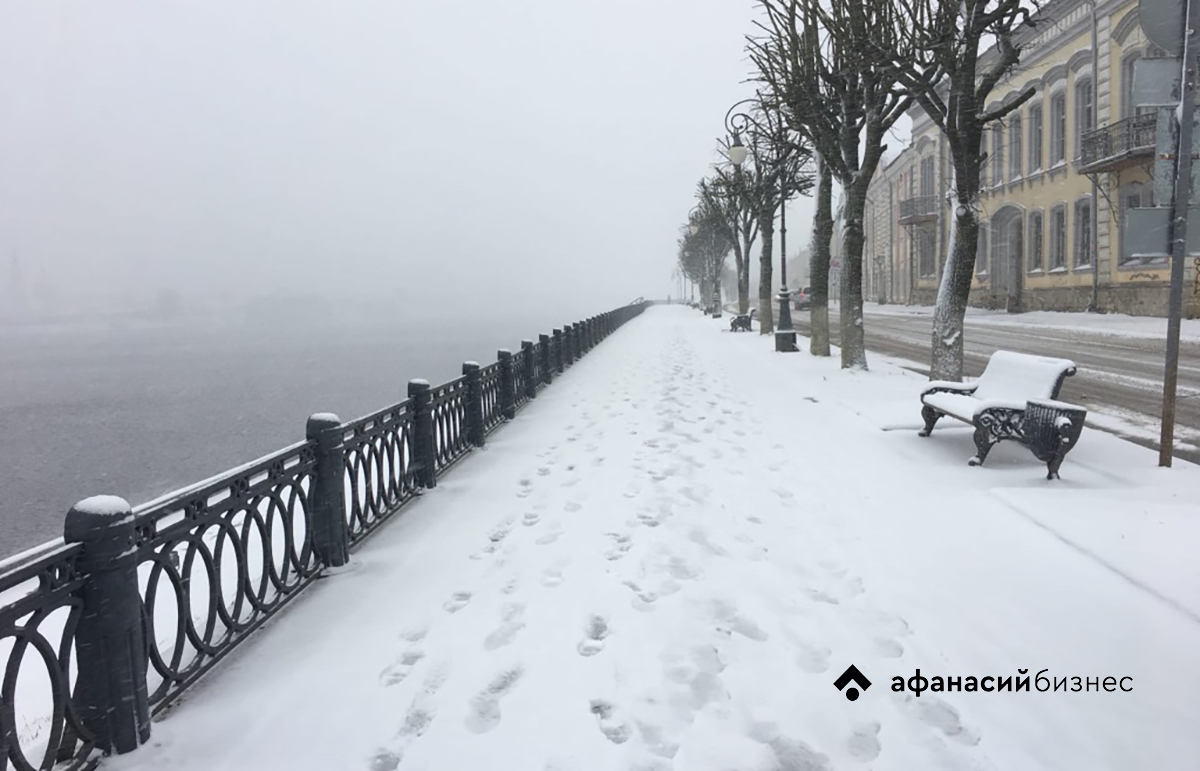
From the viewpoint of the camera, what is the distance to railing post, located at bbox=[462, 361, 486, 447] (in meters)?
9.63

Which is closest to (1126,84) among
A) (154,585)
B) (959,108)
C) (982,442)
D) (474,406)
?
(959,108)

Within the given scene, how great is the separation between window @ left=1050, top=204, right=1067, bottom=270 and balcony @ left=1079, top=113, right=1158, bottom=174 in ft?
12.5

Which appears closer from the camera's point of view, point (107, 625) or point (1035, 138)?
point (107, 625)

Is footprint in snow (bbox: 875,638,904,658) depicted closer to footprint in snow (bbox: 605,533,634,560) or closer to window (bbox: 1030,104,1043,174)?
footprint in snow (bbox: 605,533,634,560)

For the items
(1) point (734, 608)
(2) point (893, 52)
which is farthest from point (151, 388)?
(1) point (734, 608)

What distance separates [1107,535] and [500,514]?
440 cm

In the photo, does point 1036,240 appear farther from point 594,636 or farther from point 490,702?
point 490,702

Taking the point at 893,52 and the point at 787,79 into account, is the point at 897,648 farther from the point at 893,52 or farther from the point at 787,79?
the point at 787,79

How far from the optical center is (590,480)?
7.47m

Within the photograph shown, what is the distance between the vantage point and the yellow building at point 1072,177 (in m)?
26.6

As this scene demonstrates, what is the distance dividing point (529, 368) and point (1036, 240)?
2971 cm

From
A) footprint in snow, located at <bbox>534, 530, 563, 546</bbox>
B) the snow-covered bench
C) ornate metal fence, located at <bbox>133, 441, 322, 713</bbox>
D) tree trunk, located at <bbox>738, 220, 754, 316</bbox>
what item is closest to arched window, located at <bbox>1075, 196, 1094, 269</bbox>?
tree trunk, located at <bbox>738, 220, 754, 316</bbox>

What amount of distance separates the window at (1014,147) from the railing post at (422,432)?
36.0 m

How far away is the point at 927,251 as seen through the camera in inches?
1895
